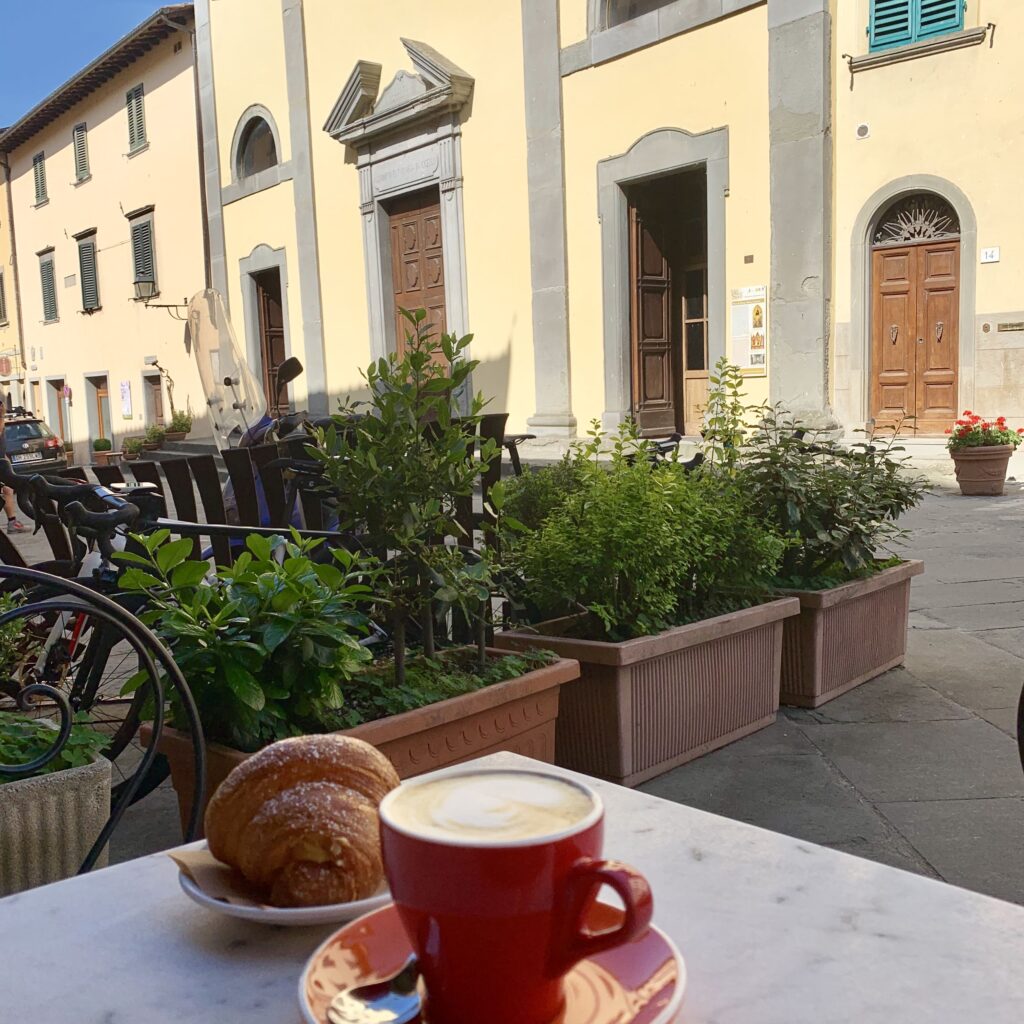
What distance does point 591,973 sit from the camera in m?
0.75

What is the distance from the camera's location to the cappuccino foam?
67 centimetres

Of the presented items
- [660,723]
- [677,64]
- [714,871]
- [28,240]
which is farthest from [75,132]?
[714,871]

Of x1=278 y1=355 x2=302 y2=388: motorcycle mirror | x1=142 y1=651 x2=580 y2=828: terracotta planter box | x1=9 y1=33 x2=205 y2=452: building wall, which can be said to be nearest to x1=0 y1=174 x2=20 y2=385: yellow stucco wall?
x1=9 y1=33 x2=205 y2=452: building wall

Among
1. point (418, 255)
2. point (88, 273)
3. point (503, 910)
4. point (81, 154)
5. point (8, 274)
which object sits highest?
point (81, 154)

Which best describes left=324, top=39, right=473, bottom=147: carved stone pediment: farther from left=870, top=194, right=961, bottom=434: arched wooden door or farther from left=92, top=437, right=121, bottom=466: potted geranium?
left=92, top=437, right=121, bottom=466: potted geranium

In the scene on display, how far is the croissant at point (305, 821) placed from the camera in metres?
0.89

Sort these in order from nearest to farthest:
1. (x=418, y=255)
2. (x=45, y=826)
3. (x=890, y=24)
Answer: (x=45, y=826), (x=890, y=24), (x=418, y=255)

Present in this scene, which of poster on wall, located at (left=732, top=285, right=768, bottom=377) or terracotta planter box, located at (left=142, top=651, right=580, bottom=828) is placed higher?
poster on wall, located at (left=732, top=285, right=768, bottom=377)

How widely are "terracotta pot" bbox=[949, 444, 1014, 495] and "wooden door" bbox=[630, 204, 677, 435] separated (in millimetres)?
3878

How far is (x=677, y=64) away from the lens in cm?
1173

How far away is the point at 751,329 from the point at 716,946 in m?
11.2

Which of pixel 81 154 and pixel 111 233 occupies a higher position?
pixel 81 154

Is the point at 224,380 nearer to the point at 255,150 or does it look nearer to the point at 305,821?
the point at 305,821

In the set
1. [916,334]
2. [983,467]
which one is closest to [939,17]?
[916,334]
